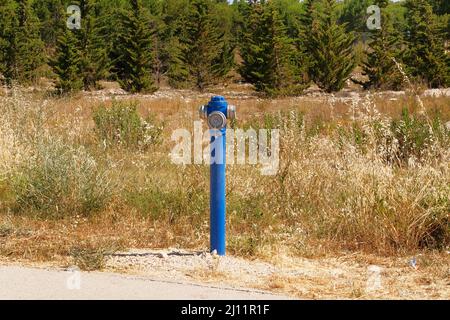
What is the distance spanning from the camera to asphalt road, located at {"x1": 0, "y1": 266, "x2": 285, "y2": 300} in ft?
13.2

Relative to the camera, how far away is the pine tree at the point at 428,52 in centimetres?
3931

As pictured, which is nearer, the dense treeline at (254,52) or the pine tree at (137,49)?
the dense treeline at (254,52)

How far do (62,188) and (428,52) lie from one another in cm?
3630

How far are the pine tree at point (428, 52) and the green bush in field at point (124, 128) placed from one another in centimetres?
2988

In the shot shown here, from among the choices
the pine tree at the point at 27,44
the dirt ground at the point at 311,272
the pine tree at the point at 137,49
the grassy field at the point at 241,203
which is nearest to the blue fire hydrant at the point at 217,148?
the dirt ground at the point at 311,272

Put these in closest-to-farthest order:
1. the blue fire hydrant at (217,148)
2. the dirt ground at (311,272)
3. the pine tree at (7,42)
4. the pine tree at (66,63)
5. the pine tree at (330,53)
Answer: the dirt ground at (311,272)
the blue fire hydrant at (217,148)
the pine tree at (66,63)
the pine tree at (330,53)
the pine tree at (7,42)

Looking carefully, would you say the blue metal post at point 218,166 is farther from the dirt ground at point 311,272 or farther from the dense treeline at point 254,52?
the dense treeline at point 254,52

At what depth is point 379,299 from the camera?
418 centimetres

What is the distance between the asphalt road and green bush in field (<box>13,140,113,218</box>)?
1900mm

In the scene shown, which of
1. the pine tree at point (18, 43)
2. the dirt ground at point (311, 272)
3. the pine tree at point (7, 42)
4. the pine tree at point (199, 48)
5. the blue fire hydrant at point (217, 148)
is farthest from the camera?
the pine tree at point (199, 48)

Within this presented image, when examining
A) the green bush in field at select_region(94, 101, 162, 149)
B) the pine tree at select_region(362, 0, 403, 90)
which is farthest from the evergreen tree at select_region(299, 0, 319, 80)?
the green bush in field at select_region(94, 101, 162, 149)

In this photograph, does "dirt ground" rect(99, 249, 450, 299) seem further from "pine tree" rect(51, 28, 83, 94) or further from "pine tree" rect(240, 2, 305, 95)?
"pine tree" rect(51, 28, 83, 94)

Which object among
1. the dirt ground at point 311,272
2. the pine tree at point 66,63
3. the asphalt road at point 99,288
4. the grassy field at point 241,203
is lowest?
the dirt ground at point 311,272

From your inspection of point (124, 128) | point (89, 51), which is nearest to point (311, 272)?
point (124, 128)
